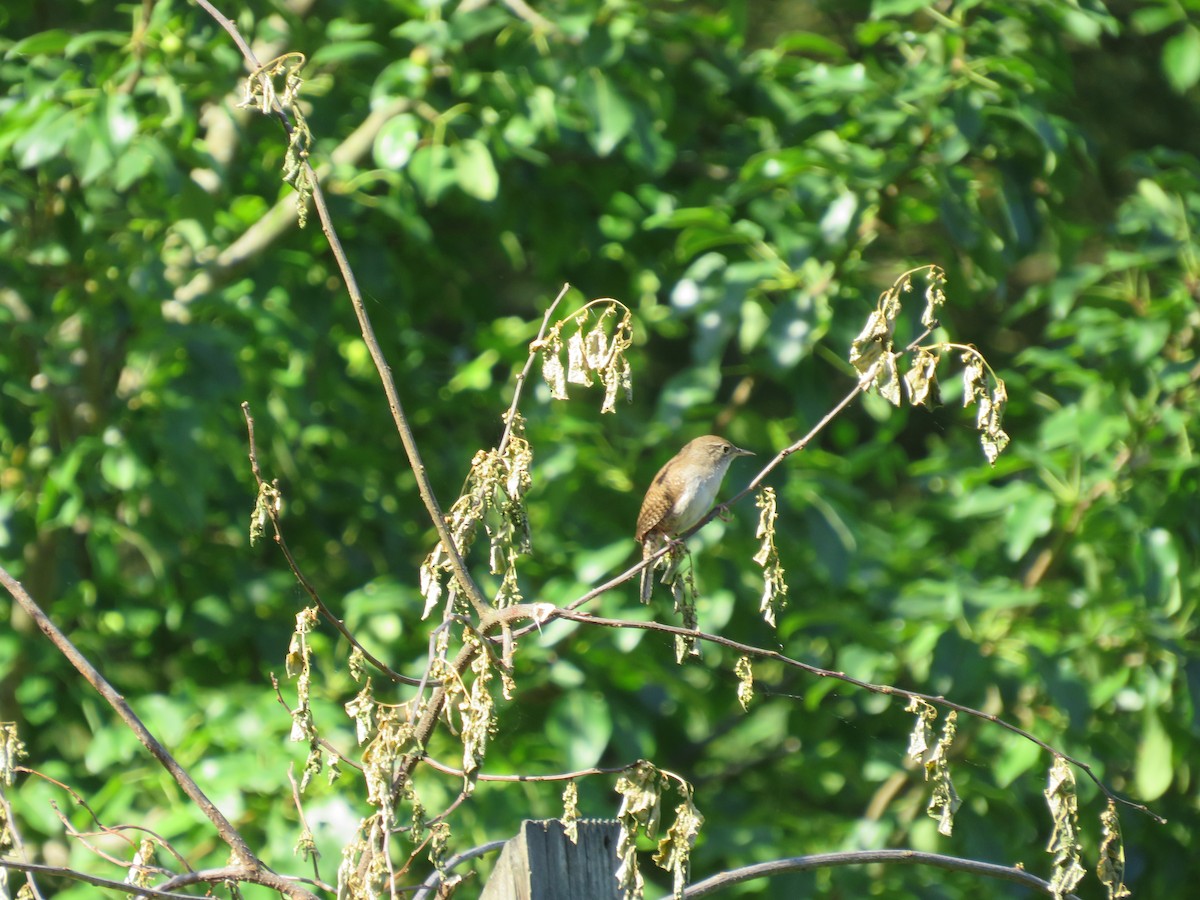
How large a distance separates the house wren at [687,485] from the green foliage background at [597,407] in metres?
0.14

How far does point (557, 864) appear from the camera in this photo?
1823 mm

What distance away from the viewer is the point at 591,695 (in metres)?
4.27

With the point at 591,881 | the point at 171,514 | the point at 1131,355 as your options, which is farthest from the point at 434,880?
the point at 1131,355

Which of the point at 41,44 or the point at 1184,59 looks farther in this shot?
the point at 1184,59

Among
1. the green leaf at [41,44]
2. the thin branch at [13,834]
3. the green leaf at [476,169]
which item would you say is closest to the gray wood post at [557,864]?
the thin branch at [13,834]

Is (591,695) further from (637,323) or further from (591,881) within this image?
(591,881)

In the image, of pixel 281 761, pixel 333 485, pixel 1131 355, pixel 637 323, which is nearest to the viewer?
pixel 281 761

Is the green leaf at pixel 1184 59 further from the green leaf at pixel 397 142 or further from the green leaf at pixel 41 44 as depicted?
the green leaf at pixel 41 44

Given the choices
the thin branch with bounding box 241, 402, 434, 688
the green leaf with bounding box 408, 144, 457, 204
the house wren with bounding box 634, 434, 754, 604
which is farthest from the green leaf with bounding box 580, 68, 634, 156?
the thin branch with bounding box 241, 402, 434, 688

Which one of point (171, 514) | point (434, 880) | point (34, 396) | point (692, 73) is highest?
point (434, 880)

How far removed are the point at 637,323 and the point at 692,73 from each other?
Answer: 3.59ft

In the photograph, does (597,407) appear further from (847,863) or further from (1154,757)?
(847,863)

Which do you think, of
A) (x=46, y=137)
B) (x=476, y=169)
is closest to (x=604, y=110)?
(x=476, y=169)

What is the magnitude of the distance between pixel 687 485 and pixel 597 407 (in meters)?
1.08
